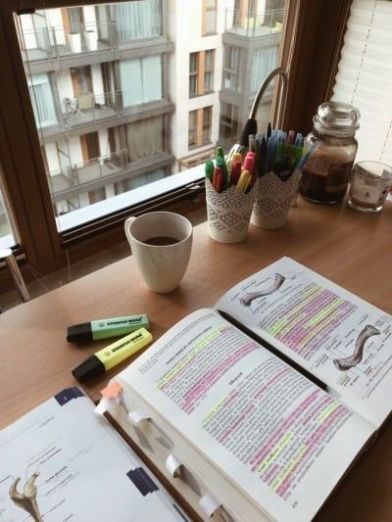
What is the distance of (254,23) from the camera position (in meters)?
1.30

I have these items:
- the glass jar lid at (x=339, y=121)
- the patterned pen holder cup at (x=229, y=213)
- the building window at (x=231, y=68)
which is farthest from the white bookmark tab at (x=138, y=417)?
the building window at (x=231, y=68)

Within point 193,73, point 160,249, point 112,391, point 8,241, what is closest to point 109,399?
point 112,391

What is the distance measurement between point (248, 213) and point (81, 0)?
0.50 metres

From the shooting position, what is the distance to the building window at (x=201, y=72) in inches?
49.4

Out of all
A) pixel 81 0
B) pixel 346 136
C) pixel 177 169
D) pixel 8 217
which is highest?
pixel 81 0

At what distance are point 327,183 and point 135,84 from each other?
55 centimetres

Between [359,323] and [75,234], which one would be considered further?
[75,234]

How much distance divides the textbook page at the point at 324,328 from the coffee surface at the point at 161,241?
0.13 metres

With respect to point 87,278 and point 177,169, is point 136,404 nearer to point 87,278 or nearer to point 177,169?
point 87,278

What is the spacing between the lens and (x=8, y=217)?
3.22ft

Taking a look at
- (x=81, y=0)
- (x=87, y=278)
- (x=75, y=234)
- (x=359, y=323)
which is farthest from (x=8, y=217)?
(x=359, y=323)

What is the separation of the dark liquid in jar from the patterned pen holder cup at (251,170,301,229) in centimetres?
11

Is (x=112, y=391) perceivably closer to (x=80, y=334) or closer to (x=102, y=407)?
(x=102, y=407)

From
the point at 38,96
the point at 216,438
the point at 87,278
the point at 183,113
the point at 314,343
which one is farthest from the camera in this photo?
the point at 183,113
